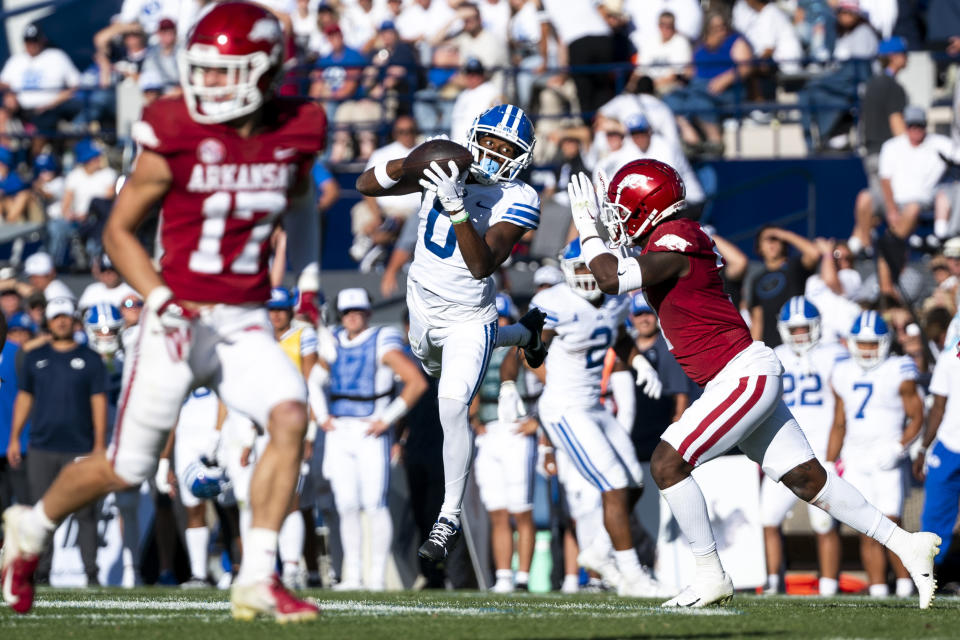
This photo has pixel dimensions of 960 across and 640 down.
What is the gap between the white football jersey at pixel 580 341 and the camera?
373 inches

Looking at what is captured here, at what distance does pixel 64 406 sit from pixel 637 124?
186 inches

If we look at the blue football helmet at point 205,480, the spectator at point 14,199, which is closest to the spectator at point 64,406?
the blue football helmet at point 205,480

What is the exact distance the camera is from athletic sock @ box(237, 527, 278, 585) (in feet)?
16.4

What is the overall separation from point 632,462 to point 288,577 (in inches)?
97.0

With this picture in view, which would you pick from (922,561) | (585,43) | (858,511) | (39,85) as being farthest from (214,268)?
(39,85)

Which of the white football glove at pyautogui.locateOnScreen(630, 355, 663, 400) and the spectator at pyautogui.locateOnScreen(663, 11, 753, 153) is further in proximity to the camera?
the spectator at pyautogui.locateOnScreen(663, 11, 753, 153)

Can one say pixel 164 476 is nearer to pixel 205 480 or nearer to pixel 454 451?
pixel 205 480

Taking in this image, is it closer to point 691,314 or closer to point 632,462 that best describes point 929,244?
point 632,462

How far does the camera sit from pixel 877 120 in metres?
13.0

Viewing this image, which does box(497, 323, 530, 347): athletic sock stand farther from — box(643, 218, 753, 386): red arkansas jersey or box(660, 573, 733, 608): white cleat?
box(660, 573, 733, 608): white cleat

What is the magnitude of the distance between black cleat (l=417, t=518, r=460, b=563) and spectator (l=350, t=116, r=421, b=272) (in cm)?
654

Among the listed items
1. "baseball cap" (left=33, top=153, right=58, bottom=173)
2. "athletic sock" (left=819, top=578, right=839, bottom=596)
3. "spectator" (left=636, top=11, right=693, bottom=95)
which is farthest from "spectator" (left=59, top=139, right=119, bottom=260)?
"athletic sock" (left=819, top=578, right=839, bottom=596)

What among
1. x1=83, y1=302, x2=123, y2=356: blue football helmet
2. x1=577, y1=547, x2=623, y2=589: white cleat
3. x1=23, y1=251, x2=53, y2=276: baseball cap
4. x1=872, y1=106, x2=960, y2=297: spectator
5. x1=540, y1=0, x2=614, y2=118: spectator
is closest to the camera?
x1=577, y1=547, x2=623, y2=589: white cleat

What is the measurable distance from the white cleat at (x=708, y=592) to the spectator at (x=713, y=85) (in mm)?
7645
